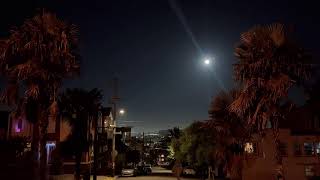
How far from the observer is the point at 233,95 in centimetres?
3606

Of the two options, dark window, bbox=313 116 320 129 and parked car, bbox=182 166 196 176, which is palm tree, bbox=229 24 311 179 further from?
parked car, bbox=182 166 196 176

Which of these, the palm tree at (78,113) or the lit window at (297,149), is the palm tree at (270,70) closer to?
the palm tree at (78,113)

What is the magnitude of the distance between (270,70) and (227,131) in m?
14.9

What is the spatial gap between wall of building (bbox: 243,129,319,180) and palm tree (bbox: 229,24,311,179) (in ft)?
67.5

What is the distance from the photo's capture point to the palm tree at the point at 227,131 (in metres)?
37.0

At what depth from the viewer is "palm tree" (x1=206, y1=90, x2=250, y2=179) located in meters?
37.0

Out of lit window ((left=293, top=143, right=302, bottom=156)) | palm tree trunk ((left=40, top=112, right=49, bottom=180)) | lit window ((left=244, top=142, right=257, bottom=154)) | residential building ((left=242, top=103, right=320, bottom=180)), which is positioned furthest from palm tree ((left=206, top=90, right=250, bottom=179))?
palm tree trunk ((left=40, top=112, right=49, bottom=180))

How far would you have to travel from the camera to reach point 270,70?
23344mm

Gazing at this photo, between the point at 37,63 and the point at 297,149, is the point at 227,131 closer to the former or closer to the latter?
the point at 297,149

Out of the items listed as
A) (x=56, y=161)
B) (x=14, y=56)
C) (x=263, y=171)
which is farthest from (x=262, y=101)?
(x=56, y=161)

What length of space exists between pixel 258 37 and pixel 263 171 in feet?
79.5

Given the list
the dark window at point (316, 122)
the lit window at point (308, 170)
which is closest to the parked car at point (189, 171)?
the dark window at point (316, 122)

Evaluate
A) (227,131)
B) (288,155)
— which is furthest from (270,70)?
(288,155)

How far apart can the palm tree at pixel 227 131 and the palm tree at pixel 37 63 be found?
16572mm
